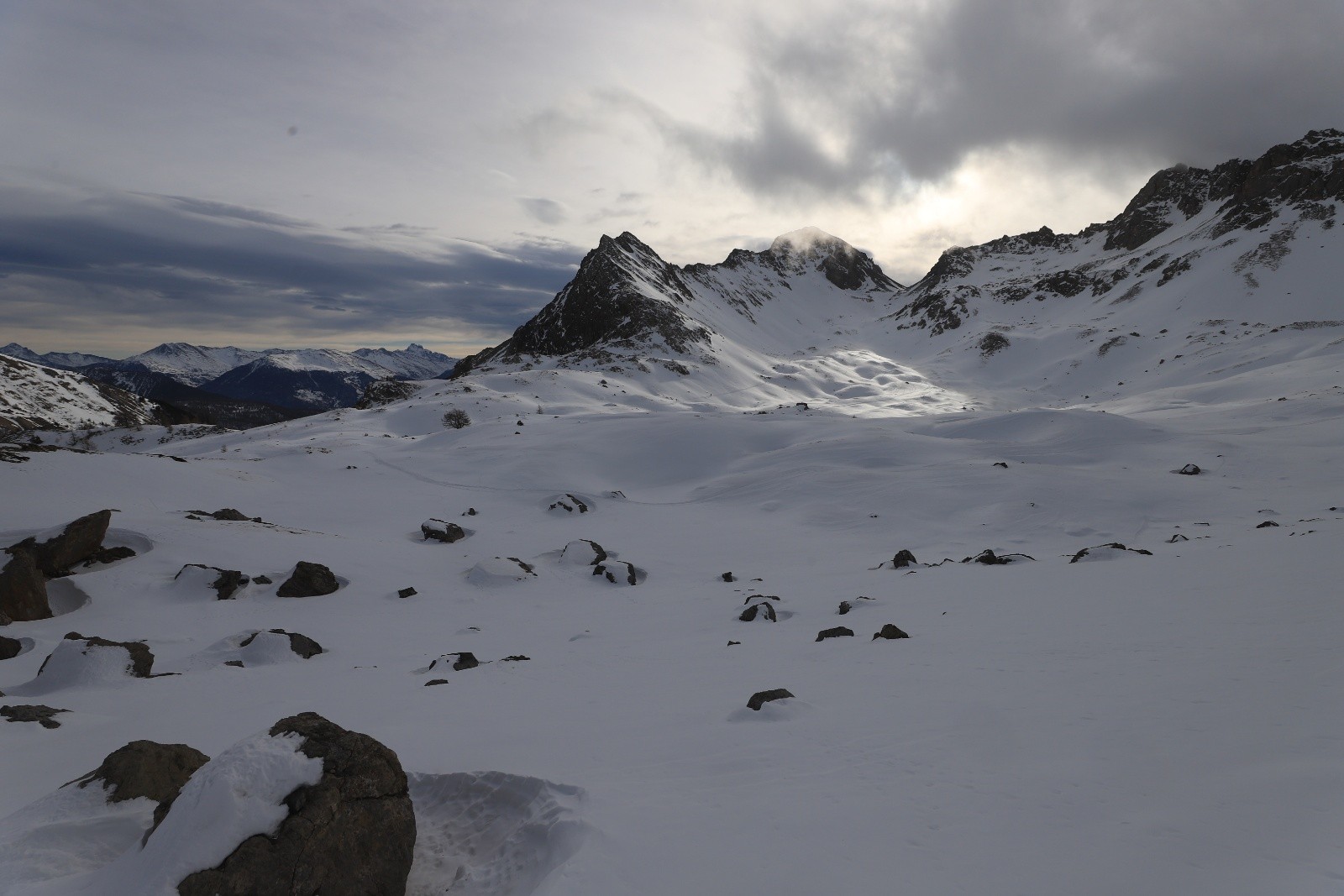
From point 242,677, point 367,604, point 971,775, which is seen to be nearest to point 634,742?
point 971,775

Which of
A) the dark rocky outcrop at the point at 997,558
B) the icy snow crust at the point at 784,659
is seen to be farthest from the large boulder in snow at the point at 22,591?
the dark rocky outcrop at the point at 997,558

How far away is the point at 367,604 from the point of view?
1449cm

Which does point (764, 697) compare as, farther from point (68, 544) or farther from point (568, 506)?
point (568, 506)

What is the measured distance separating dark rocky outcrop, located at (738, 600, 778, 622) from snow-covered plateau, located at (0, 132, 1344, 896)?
0.14ft

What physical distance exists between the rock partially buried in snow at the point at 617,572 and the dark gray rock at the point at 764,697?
10604mm

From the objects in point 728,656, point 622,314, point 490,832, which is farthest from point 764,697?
point 622,314

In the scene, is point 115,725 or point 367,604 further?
point 367,604

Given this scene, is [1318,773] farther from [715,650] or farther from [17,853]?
[17,853]

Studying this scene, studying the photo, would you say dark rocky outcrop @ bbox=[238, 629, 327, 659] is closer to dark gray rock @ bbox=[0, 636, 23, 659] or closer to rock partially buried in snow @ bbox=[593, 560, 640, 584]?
dark gray rock @ bbox=[0, 636, 23, 659]

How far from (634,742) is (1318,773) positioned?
17.4 feet

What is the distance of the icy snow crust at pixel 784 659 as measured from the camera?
4.17 m

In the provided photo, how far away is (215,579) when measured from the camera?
13844 mm

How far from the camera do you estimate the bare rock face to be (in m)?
3.85

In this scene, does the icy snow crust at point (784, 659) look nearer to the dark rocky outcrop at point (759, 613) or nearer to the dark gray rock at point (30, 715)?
the dark rocky outcrop at point (759, 613)
